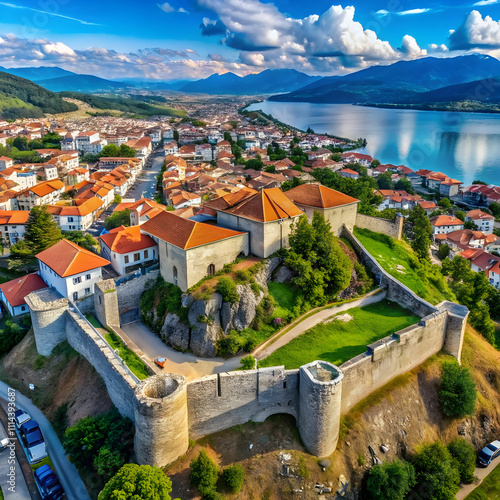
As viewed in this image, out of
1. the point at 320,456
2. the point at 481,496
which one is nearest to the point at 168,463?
the point at 320,456

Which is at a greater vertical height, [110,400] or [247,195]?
[247,195]

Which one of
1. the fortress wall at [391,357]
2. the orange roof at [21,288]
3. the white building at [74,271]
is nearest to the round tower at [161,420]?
the fortress wall at [391,357]

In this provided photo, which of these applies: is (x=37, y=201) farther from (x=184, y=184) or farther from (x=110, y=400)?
(x=110, y=400)

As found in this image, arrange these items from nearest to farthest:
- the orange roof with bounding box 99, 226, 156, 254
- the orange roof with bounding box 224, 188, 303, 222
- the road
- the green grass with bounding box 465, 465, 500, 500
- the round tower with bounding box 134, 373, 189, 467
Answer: the round tower with bounding box 134, 373, 189, 467 → the road → the green grass with bounding box 465, 465, 500, 500 → the orange roof with bounding box 224, 188, 303, 222 → the orange roof with bounding box 99, 226, 156, 254

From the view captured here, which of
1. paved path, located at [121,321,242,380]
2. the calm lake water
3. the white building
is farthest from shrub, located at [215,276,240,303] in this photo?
the calm lake water

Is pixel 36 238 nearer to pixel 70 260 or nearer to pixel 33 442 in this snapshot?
pixel 70 260

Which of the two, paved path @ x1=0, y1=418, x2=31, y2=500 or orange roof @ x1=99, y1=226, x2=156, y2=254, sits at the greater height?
orange roof @ x1=99, y1=226, x2=156, y2=254

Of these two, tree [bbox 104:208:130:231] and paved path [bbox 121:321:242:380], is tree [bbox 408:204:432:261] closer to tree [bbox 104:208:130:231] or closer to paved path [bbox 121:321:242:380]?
paved path [bbox 121:321:242:380]
